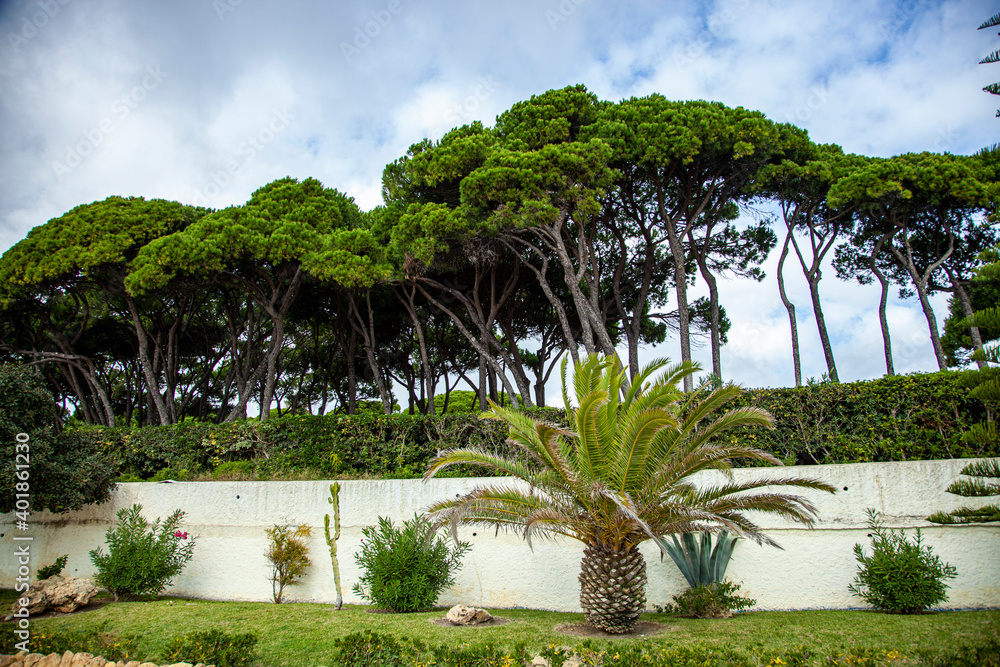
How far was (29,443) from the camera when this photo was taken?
921 cm

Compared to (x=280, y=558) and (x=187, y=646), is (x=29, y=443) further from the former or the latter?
(x=187, y=646)

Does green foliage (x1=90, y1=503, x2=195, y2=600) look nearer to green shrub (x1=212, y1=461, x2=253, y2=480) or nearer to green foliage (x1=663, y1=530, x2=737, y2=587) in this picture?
green shrub (x1=212, y1=461, x2=253, y2=480)

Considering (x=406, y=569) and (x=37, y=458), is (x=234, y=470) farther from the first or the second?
(x=406, y=569)

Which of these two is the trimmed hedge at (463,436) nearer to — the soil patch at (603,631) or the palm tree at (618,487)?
the palm tree at (618,487)

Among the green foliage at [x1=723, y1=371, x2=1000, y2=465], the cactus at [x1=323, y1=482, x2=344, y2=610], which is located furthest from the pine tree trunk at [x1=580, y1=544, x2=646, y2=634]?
the cactus at [x1=323, y1=482, x2=344, y2=610]

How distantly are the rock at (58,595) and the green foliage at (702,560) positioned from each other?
26.4 ft

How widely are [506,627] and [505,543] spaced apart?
169 cm

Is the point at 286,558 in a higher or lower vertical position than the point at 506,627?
higher

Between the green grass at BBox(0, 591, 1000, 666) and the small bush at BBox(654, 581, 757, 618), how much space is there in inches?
7.0

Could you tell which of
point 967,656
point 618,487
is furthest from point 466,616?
point 967,656

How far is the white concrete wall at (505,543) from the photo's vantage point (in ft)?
25.2

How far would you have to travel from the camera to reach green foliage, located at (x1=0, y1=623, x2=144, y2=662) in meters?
6.24

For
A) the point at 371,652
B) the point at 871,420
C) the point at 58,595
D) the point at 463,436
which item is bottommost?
the point at 58,595

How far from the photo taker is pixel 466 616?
23.6 feet
